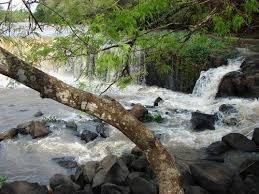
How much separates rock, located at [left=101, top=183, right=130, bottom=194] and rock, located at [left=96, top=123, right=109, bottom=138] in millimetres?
3804

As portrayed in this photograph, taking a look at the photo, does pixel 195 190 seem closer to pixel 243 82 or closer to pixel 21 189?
pixel 21 189

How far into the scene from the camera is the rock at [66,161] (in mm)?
9445

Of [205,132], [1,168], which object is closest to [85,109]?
[1,168]

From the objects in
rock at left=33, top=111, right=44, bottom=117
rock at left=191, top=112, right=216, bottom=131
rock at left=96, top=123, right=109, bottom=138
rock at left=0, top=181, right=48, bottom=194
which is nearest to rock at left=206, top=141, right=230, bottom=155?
rock at left=191, top=112, right=216, bottom=131

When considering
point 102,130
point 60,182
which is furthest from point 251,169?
point 102,130

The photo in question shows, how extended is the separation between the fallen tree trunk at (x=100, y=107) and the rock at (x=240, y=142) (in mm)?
5986

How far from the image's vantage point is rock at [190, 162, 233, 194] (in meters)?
7.14

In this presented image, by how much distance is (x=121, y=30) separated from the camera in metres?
5.30

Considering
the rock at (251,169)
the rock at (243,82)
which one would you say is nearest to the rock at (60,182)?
the rock at (251,169)

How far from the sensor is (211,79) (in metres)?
14.6

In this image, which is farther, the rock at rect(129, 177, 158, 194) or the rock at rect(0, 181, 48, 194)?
the rock at rect(0, 181, 48, 194)

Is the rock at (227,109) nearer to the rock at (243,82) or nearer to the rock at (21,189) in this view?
the rock at (243,82)

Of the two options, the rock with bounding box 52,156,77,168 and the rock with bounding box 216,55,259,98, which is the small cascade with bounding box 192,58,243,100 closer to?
the rock with bounding box 216,55,259,98

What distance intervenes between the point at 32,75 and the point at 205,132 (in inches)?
323
